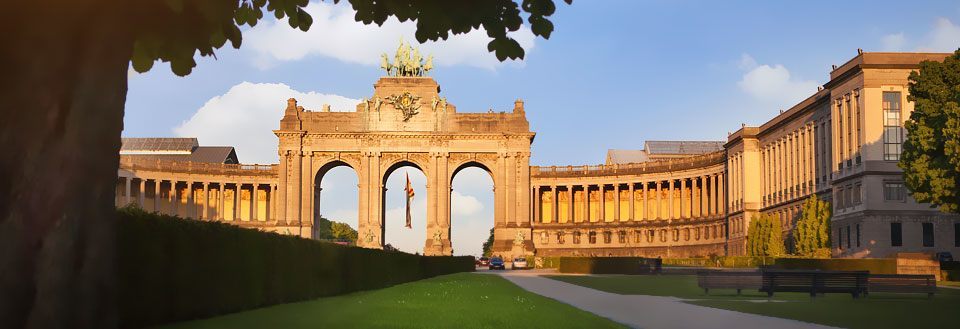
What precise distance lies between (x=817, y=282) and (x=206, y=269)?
22429mm

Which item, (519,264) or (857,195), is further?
(519,264)

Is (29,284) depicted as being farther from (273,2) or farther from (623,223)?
(623,223)

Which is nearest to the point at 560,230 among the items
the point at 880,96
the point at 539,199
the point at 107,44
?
the point at 539,199

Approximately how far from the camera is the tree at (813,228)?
85188 mm

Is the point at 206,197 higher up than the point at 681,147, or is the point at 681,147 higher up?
the point at 681,147

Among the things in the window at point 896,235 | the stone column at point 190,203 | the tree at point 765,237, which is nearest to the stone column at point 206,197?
the stone column at point 190,203

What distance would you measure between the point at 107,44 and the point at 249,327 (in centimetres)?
1159

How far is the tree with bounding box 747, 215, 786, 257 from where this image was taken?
97.8 meters

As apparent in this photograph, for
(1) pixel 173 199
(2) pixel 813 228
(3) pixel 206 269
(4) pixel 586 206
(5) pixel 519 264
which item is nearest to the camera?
(3) pixel 206 269

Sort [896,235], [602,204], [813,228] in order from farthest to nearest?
[602,204]
[813,228]
[896,235]

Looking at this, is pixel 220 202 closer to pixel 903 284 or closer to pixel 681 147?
pixel 681 147

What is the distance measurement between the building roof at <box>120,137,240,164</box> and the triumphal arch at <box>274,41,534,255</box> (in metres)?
40.3

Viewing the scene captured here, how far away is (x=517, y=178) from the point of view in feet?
423

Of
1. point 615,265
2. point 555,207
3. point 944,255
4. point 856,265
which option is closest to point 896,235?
point 944,255
